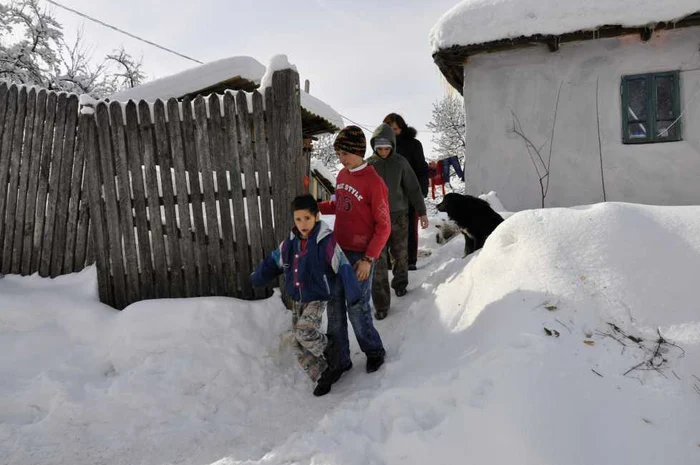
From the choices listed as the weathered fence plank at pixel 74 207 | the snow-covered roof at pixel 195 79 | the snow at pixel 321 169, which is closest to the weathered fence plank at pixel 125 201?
the weathered fence plank at pixel 74 207

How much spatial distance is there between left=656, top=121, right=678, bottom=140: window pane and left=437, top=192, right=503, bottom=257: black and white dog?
384cm

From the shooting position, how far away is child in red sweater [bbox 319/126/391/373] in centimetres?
322

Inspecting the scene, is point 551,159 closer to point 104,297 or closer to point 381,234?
point 381,234

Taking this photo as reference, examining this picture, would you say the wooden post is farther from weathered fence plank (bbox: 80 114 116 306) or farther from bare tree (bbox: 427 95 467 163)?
bare tree (bbox: 427 95 467 163)

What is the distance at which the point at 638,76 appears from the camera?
22.5 feet

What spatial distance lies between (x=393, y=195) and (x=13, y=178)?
3812 millimetres

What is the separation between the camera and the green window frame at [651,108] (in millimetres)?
6754

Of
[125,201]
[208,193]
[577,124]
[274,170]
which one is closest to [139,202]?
[125,201]

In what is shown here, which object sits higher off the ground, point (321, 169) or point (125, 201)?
point (321, 169)

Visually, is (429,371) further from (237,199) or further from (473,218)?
(473,218)

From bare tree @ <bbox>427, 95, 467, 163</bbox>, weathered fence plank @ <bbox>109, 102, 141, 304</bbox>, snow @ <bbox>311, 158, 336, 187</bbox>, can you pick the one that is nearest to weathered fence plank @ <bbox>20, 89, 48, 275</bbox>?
weathered fence plank @ <bbox>109, 102, 141, 304</bbox>

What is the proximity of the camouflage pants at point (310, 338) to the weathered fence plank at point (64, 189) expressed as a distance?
269 centimetres

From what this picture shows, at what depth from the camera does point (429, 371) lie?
2.73 m

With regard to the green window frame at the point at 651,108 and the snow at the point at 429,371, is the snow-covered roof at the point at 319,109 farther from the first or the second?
the snow at the point at 429,371
